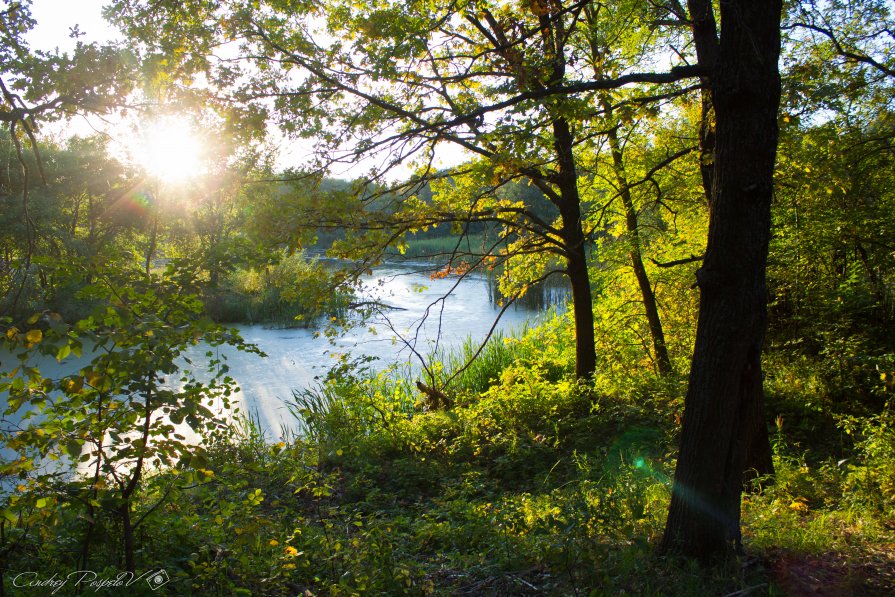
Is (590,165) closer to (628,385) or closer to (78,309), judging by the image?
(628,385)

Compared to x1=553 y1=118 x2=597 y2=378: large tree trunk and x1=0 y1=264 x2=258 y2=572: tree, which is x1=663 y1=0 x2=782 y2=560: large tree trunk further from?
x1=553 y1=118 x2=597 y2=378: large tree trunk

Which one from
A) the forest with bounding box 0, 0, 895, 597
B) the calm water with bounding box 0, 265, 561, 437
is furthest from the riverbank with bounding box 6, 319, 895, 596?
the calm water with bounding box 0, 265, 561, 437

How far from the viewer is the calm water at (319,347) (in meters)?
9.39

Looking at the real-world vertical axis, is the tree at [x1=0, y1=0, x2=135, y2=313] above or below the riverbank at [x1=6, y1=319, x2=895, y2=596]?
above

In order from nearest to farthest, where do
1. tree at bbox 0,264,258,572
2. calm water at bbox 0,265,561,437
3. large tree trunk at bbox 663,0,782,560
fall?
tree at bbox 0,264,258,572 → large tree trunk at bbox 663,0,782,560 → calm water at bbox 0,265,561,437

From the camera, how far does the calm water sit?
370 inches

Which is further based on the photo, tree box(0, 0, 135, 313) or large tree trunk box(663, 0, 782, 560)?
tree box(0, 0, 135, 313)

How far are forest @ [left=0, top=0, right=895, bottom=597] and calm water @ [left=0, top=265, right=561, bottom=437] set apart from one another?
2.44 feet

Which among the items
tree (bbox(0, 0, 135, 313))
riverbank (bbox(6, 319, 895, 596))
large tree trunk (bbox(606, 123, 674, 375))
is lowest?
riverbank (bbox(6, 319, 895, 596))

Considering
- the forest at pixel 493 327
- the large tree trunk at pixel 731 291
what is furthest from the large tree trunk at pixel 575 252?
the large tree trunk at pixel 731 291

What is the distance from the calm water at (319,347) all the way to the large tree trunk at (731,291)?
13.7 ft

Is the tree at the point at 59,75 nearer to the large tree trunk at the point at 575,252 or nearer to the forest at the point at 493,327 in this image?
the forest at the point at 493,327

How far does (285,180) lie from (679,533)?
3.24 m

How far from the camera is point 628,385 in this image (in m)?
6.93
